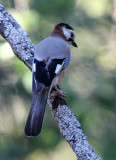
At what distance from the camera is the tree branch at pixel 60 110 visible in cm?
384

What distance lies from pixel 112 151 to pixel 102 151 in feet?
0.55

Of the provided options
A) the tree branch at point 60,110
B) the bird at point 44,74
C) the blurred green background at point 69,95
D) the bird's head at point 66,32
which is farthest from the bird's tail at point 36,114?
the blurred green background at point 69,95

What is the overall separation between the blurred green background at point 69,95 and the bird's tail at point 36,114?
260 centimetres

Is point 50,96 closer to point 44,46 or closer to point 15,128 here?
point 44,46

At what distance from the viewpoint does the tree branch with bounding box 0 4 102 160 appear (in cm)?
384

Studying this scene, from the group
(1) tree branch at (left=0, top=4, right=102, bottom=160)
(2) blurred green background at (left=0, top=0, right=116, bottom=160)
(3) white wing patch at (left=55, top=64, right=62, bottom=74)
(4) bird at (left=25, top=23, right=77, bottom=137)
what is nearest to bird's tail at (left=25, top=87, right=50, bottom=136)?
(4) bird at (left=25, top=23, right=77, bottom=137)

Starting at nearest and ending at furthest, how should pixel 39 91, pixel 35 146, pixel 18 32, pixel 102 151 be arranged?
1. pixel 39 91
2. pixel 18 32
3. pixel 102 151
4. pixel 35 146

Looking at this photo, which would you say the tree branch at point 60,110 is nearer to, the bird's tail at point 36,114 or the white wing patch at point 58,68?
the bird's tail at point 36,114

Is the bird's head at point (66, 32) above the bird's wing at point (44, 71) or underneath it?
above

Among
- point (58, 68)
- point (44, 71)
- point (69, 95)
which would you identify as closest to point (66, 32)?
point (58, 68)

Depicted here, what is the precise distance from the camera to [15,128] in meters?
7.75

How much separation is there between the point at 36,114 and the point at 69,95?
2857 millimetres

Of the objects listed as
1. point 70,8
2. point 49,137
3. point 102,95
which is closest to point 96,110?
point 102,95

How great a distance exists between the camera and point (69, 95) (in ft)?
23.1
